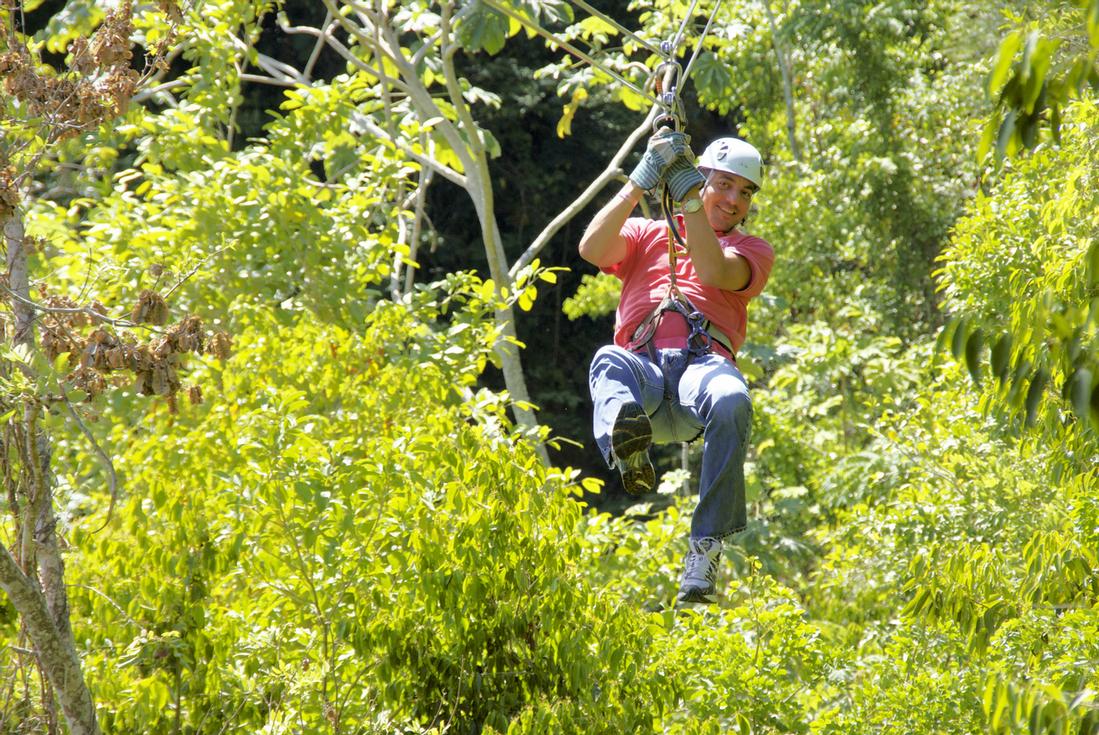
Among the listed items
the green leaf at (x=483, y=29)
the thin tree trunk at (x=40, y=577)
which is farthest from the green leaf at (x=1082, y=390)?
the green leaf at (x=483, y=29)

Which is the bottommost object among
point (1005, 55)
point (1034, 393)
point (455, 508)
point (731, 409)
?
point (455, 508)

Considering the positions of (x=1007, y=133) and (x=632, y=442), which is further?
(x=632, y=442)

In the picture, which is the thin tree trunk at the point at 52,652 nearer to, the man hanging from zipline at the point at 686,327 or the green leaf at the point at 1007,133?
the man hanging from zipline at the point at 686,327

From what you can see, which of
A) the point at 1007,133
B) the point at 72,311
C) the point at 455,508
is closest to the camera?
the point at 1007,133

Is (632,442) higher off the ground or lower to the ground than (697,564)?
higher

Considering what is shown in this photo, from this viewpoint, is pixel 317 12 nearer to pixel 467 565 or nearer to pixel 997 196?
pixel 997 196

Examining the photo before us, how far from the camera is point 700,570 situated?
149 inches

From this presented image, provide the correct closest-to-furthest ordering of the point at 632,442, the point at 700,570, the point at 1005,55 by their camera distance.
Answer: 1. the point at 1005,55
2. the point at 632,442
3. the point at 700,570

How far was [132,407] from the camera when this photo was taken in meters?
6.19

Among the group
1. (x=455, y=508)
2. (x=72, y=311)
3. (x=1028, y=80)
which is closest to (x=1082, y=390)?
(x=1028, y=80)

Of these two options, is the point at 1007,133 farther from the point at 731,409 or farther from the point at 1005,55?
the point at 731,409

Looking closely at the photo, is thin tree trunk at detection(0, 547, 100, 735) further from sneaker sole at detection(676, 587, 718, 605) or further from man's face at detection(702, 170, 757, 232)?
man's face at detection(702, 170, 757, 232)

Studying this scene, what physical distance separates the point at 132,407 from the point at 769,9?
24.7 ft

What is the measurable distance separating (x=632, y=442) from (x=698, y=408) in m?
0.25
